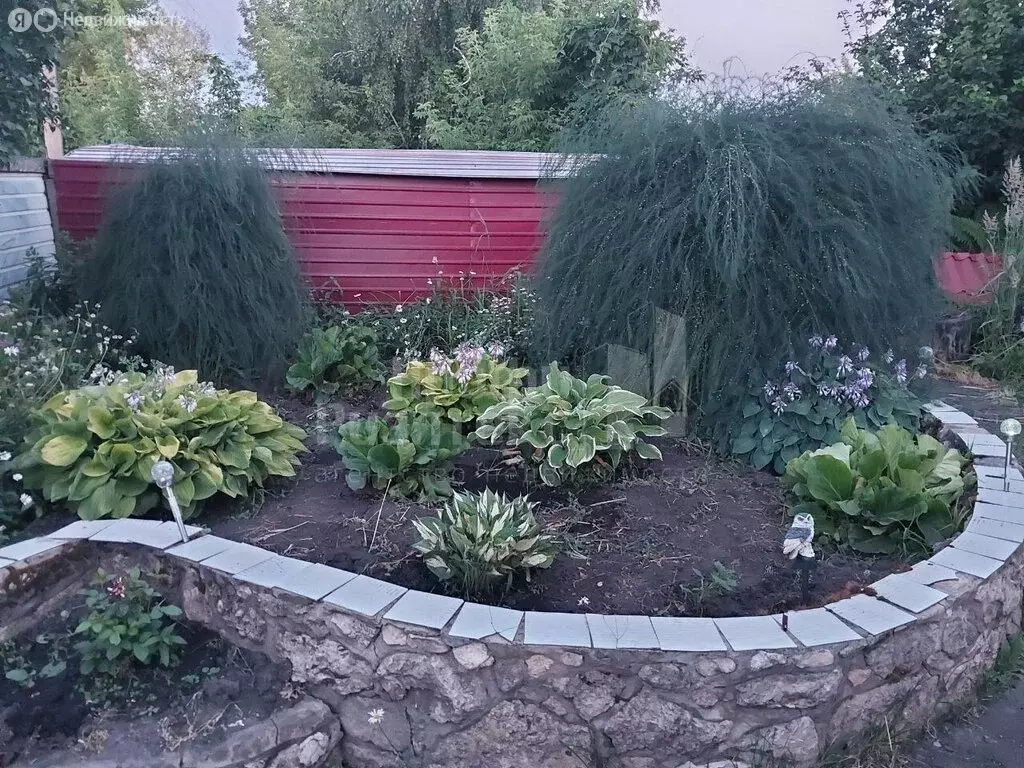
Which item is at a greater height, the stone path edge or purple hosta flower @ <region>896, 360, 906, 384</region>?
purple hosta flower @ <region>896, 360, 906, 384</region>

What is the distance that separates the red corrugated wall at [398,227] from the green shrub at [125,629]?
3.47 meters

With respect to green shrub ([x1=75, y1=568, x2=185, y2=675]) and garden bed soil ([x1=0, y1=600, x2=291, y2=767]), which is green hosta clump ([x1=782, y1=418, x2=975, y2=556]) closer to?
garden bed soil ([x1=0, y1=600, x2=291, y2=767])

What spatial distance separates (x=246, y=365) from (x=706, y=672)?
3.06 m

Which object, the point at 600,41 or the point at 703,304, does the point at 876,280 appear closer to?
the point at 703,304

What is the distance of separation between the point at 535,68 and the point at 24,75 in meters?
7.10

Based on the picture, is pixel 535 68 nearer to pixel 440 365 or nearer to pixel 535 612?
pixel 440 365

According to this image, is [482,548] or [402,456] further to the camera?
[402,456]

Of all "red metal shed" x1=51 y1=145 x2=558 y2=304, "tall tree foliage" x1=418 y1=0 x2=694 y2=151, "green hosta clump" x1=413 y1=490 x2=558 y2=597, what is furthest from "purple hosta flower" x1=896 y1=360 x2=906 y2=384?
"tall tree foliage" x1=418 y1=0 x2=694 y2=151

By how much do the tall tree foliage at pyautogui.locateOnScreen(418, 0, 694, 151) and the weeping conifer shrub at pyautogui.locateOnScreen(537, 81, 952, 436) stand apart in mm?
5749

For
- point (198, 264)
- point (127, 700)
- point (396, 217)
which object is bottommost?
point (127, 700)

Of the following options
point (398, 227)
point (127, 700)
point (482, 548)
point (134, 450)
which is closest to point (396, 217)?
point (398, 227)

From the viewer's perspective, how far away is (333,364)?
437cm

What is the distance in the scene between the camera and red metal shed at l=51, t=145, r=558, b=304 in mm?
5332

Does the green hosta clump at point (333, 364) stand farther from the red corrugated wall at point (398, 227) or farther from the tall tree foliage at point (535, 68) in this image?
the tall tree foliage at point (535, 68)
